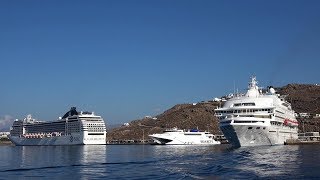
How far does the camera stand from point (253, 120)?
97.0 metres

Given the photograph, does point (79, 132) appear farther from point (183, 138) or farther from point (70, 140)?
point (183, 138)

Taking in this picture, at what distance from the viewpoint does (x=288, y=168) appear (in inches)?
1984

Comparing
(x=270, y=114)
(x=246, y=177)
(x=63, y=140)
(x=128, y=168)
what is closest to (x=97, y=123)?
(x=63, y=140)

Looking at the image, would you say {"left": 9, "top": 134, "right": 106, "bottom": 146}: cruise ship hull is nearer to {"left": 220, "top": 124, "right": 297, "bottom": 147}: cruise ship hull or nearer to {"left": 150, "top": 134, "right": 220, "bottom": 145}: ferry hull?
{"left": 150, "top": 134, "right": 220, "bottom": 145}: ferry hull

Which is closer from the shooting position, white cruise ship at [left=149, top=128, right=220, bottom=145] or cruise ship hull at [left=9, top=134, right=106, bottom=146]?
white cruise ship at [left=149, top=128, right=220, bottom=145]

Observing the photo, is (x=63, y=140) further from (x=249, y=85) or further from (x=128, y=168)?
(x=128, y=168)

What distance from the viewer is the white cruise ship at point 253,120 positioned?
3797 inches

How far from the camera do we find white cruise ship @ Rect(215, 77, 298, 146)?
96.4 m

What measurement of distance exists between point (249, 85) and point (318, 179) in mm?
76269

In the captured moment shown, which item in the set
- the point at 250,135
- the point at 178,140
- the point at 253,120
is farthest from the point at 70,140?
the point at 253,120

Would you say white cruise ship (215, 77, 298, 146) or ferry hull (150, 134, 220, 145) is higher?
white cruise ship (215, 77, 298, 146)

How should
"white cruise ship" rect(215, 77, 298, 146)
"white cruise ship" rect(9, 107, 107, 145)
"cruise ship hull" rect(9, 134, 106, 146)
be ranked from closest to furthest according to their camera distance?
"white cruise ship" rect(215, 77, 298, 146) < "cruise ship hull" rect(9, 134, 106, 146) < "white cruise ship" rect(9, 107, 107, 145)

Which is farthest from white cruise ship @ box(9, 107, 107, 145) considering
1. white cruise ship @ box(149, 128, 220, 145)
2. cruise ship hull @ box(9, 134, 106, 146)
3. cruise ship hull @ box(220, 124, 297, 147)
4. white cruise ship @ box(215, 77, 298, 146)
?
cruise ship hull @ box(220, 124, 297, 147)

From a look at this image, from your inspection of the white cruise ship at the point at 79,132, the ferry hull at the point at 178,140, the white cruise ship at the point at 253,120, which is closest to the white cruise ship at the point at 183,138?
the ferry hull at the point at 178,140
